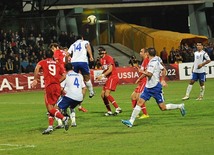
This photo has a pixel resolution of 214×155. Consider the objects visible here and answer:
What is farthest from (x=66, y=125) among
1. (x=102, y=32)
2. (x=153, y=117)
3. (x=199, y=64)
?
(x=102, y=32)

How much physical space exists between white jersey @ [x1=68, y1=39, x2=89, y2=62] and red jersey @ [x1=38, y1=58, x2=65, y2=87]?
492cm

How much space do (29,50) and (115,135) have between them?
28.7 meters

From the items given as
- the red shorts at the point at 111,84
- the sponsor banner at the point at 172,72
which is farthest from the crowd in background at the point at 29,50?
the red shorts at the point at 111,84

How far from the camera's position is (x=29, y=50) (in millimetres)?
43719

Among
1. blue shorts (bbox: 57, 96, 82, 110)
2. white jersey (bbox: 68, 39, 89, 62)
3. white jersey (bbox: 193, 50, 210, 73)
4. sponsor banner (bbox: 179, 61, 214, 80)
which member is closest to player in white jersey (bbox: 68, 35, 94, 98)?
white jersey (bbox: 68, 39, 89, 62)

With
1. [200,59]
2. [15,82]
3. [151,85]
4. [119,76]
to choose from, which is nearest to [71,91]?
[151,85]

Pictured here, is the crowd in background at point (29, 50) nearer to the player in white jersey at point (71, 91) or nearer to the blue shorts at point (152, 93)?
the player in white jersey at point (71, 91)

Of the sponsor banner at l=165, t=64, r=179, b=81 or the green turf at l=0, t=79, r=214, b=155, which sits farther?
the sponsor banner at l=165, t=64, r=179, b=81

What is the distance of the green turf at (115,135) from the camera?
13.3 meters

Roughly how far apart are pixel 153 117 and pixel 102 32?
31.5 meters

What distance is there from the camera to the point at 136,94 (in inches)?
798

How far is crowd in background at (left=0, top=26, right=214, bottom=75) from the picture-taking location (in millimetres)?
41594

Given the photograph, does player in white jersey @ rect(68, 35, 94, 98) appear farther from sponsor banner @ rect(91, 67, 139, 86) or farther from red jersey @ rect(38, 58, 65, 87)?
sponsor banner @ rect(91, 67, 139, 86)

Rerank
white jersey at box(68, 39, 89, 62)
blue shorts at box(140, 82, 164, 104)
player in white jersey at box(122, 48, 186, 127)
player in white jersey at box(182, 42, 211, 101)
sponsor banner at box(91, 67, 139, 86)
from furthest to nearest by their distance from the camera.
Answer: sponsor banner at box(91, 67, 139, 86), player in white jersey at box(182, 42, 211, 101), white jersey at box(68, 39, 89, 62), blue shorts at box(140, 82, 164, 104), player in white jersey at box(122, 48, 186, 127)
